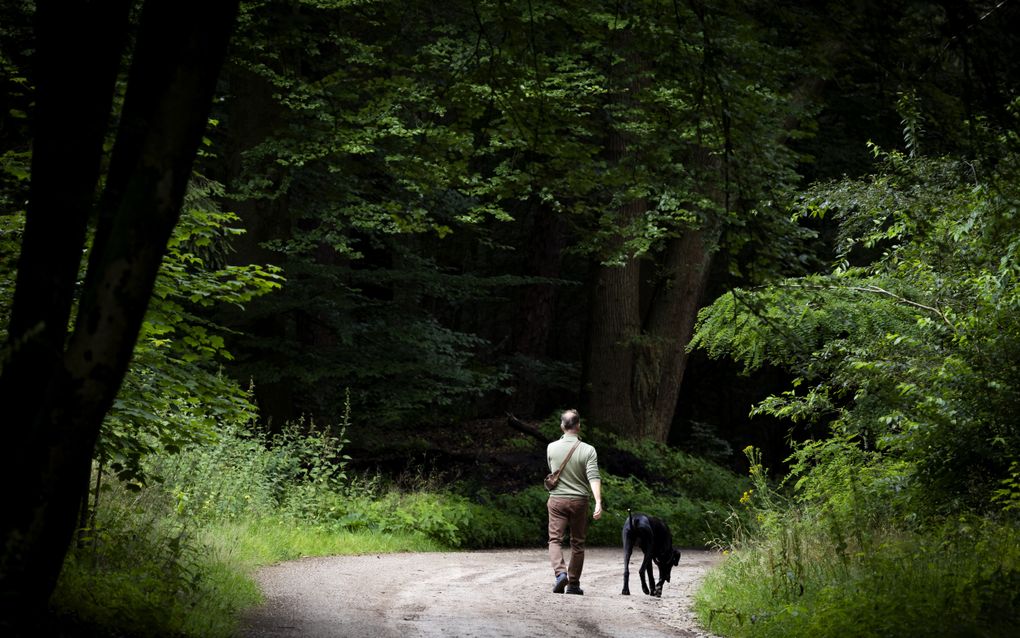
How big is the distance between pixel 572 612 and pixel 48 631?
5.20m

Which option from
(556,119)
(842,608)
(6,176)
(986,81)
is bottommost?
(842,608)

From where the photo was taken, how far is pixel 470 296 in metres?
20.3

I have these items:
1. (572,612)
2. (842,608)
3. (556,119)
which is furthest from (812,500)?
(556,119)

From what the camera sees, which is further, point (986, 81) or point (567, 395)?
point (567, 395)

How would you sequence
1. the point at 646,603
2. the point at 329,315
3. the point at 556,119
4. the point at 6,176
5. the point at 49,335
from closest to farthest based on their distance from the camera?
the point at 49,335 < the point at 6,176 < the point at 646,603 < the point at 556,119 < the point at 329,315

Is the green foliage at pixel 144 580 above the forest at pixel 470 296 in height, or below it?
below

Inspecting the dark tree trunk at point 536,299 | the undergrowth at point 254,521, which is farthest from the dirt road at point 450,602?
the dark tree trunk at point 536,299

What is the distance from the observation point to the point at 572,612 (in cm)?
904

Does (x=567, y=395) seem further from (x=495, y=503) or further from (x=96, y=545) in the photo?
(x=96, y=545)

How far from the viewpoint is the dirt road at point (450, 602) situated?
7766 millimetres

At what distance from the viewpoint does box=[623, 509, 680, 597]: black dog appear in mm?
10344

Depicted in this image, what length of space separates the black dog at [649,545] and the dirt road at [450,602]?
0.19 meters

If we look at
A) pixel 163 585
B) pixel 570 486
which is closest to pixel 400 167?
pixel 570 486

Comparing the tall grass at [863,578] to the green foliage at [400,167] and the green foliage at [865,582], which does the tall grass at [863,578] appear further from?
the green foliage at [400,167]
